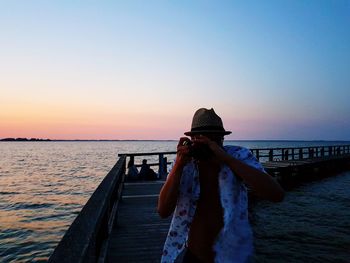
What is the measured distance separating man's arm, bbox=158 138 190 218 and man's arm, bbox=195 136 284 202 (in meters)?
0.17

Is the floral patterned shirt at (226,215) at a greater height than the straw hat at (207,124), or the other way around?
the straw hat at (207,124)

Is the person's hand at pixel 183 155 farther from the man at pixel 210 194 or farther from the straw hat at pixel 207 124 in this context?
the straw hat at pixel 207 124

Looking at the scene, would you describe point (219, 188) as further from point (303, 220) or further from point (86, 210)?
point (303, 220)

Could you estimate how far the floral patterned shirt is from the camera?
1.89 meters

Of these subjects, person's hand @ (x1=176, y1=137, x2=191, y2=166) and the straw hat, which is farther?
the straw hat

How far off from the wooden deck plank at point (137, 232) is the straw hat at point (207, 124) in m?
3.18

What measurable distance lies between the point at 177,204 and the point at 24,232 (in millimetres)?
12616

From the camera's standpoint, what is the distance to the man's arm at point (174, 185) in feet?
6.43

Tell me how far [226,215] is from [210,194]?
0.17m

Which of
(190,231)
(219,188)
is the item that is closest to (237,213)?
(219,188)

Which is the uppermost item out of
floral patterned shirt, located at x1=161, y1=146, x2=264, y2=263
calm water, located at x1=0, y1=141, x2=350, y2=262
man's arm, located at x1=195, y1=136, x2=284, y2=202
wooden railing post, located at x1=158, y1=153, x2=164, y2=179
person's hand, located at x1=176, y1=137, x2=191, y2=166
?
person's hand, located at x1=176, y1=137, x2=191, y2=166

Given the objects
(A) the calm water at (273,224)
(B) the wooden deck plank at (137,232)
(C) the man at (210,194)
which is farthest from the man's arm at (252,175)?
(A) the calm water at (273,224)

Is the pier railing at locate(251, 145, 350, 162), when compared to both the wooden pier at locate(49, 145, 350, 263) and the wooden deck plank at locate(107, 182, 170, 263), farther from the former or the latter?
the wooden deck plank at locate(107, 182, 170, 263)

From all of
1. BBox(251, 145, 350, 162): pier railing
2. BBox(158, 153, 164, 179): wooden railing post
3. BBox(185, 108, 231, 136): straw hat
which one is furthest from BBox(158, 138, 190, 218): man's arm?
BBox(251, 145, 350, 162): pier railing
